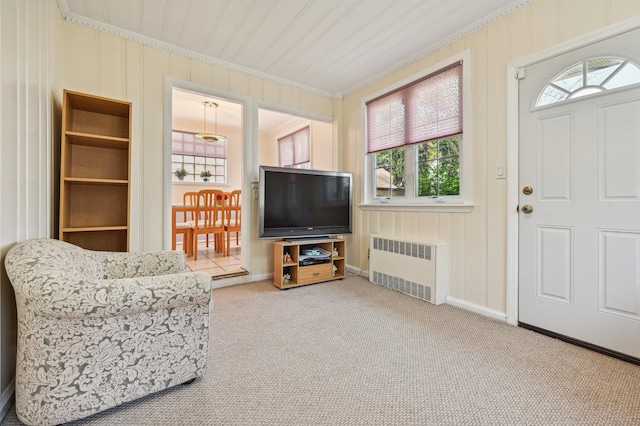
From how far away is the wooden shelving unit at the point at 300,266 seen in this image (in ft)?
10.2

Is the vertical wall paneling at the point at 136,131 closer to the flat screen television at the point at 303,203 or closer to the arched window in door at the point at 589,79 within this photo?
the flat screen television at the point at 303,203

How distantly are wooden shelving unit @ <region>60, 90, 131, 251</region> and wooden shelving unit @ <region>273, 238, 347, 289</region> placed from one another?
4.71 feet

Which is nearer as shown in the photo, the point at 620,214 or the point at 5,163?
the point at 5,163

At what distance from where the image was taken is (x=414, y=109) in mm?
2957

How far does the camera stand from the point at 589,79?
183 centimetres

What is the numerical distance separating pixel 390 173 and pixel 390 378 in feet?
7.68

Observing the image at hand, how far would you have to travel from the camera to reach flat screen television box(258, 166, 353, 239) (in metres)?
3.06

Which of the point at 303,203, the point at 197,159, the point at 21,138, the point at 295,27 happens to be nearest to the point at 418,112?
the point at 295,27

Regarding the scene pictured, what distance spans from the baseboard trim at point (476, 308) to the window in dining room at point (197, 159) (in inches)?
206

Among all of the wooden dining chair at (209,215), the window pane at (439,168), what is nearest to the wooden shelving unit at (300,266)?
the window pane at (439,168)

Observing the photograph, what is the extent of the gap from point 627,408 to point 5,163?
3.02 meters

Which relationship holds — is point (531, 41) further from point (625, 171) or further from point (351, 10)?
point (351, 10)

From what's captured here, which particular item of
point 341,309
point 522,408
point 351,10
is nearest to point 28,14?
point 351,10

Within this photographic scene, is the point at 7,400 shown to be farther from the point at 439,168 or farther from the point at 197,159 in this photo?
the point at 197,159
